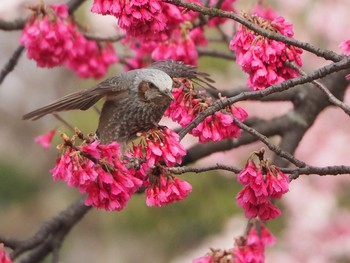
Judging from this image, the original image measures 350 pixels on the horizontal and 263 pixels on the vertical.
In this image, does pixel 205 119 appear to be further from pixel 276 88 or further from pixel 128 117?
pixel 128 117

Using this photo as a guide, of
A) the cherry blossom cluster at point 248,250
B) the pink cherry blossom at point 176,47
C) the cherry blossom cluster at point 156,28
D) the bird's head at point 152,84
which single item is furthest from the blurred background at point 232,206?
the cherry blossom cluster at point 248,250

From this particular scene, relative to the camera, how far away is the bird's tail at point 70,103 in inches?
113

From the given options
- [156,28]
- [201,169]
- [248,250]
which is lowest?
[201,169]

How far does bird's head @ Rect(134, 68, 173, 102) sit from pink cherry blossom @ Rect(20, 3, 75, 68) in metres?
0.45

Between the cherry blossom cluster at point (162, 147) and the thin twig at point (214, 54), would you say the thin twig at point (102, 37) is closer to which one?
the thin twig at point (214, 54)

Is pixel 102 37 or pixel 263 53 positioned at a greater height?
pixel 102 37

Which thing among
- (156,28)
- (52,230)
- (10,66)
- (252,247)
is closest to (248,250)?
(252,247)

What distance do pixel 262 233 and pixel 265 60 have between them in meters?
0.89

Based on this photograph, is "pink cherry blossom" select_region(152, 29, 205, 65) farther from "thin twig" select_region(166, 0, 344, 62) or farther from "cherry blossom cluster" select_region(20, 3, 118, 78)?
"thin twig" select_region(166, 0, 344, 62)

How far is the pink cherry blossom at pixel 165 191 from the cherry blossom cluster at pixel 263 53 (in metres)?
0.42

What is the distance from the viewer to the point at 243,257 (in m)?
3.03

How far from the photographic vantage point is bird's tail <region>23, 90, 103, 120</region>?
113 inches

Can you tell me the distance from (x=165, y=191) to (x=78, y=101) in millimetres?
604

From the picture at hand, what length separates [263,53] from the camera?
104 inches
